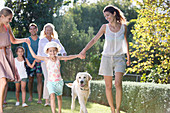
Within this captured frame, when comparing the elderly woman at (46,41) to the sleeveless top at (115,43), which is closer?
the sleeveless top at (115,43)

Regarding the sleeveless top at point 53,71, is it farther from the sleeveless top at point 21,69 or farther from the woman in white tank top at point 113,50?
the sleeveless top at point 21,69

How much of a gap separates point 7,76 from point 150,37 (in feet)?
17.1

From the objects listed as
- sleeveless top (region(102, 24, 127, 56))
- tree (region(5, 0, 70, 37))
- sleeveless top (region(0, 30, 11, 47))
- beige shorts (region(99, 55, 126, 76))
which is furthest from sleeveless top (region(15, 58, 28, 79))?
tree (region(5, 0, 70, 37))

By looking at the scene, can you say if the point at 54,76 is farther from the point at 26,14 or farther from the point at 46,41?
the point at 26,14

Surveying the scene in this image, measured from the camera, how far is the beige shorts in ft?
17.5

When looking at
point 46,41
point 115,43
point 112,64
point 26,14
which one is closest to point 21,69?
point 46,41

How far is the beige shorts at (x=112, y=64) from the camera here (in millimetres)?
5332

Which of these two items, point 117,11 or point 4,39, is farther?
point 117,11

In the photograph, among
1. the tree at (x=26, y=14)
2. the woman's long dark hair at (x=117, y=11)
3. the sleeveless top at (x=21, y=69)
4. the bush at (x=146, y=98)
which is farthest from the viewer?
the tree at (x=26, y=14)

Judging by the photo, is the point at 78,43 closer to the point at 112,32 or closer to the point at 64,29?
the point at 64,29

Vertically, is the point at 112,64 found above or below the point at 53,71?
above

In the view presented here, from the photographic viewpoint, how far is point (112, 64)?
17.8ft

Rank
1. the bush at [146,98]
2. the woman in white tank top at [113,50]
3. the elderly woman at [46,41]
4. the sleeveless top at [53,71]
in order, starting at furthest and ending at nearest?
the elderly woman at [46,41], the bush at [146,98], the sleeveless top at [53,71], the woman in white tank top at [113,50]

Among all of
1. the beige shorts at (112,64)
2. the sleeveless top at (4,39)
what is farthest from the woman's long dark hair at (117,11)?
the sleeveless top at (4,39)
